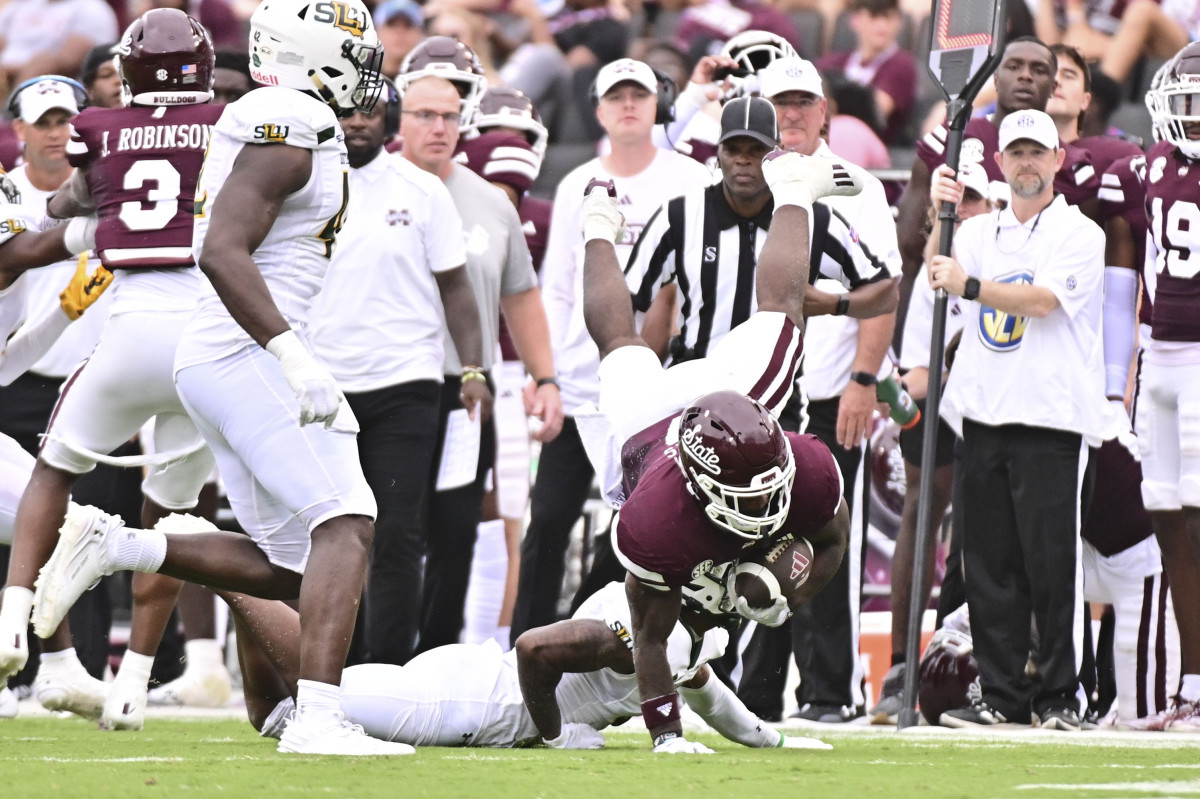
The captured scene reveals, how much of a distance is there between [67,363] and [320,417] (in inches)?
137

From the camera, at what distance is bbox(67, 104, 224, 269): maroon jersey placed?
570 centimetres

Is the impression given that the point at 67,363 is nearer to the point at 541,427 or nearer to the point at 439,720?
the point at 541,427

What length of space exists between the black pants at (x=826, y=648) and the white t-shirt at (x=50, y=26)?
743 cm

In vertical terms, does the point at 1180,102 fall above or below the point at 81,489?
above

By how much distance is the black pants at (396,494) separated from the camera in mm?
6492

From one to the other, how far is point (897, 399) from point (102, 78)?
3.71m

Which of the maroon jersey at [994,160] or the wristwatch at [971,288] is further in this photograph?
the maroon jersey at [994,160]

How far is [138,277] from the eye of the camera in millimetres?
5707

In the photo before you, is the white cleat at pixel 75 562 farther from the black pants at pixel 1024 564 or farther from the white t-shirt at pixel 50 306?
the black pants at pixel 1024 564

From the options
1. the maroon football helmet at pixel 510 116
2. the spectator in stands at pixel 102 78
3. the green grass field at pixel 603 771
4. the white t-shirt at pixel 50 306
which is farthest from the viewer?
the maroon football helmet at pixel 510 116

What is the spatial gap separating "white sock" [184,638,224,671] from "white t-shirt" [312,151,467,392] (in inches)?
48.3

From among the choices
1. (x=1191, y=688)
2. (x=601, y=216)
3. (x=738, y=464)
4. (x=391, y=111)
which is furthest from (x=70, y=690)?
(x=1191, y=688)

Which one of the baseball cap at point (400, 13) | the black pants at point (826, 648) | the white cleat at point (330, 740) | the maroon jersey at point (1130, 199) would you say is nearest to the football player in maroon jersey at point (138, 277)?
the white cleat at point (330, 740)

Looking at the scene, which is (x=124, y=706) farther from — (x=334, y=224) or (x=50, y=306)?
(x=50, y=306)
